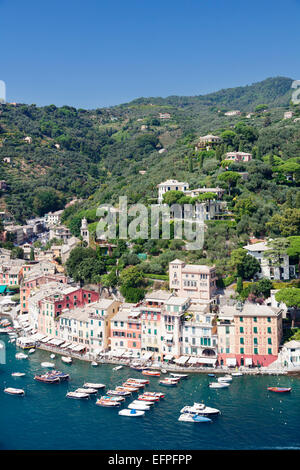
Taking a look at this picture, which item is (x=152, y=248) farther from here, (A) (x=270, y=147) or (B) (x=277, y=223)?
(A) (x=270, y=147)

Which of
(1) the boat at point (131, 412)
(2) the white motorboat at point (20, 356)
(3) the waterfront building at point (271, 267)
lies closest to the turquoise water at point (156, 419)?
(1) the boat at point (131, 412)

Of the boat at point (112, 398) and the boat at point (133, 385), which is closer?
the boat at point (112, 398)

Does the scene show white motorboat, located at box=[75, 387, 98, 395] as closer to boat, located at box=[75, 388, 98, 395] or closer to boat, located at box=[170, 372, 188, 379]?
boat, located at box=[75, 388, 98, 395]

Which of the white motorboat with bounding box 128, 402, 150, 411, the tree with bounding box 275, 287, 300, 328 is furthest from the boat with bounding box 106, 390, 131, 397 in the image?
the tree with bounding box 275, 287, 300, 328

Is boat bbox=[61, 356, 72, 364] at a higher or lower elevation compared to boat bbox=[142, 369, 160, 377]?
higher

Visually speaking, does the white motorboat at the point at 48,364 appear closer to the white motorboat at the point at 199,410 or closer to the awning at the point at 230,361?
the white motorboat at the point at 199,410

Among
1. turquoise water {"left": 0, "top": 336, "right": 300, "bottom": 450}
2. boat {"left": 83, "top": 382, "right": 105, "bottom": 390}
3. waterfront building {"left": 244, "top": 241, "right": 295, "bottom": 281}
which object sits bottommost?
turquoise water {"left": 0, "top": 336, "right": 300, "bottom": 450}
